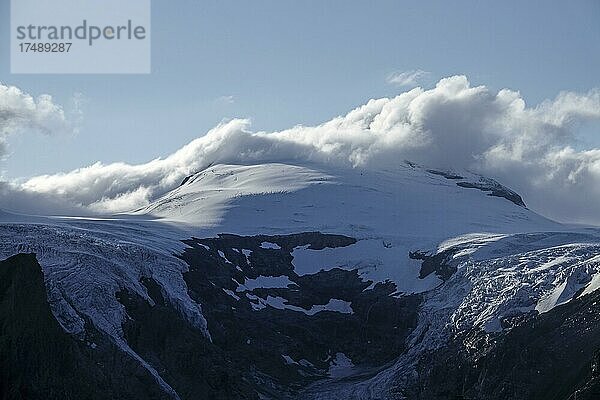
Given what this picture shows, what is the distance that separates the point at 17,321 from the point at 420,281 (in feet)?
310

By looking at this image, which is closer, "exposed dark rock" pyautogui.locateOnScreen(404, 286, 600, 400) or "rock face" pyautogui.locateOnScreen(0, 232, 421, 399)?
"rock face" pyautogui.locateOnScreen(0, 232, 421, 399)

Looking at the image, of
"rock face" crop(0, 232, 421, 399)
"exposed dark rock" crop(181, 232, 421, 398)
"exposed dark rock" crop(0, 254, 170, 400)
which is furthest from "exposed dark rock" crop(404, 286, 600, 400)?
"exposed dark rock" crop(0, 254, 170, 400)

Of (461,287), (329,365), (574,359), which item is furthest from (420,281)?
(574,359)

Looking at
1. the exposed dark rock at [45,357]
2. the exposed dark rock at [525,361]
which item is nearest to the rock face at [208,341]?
the exposed dark rock at [45,357]

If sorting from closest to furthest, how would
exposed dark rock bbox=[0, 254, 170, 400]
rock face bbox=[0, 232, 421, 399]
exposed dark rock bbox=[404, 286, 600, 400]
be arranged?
1. exposed dark rock bbox=[0, 254, 170, 400]
2. rock face bbox=[0, 232, 421, 399]
3. exposed dark rock bbox=[404, 286, 600, 400]

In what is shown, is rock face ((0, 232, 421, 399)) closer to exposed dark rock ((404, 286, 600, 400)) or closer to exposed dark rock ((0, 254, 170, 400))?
exposed dark rock ((0, 254, 170, 400))

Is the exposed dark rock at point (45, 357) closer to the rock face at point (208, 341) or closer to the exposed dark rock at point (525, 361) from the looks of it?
the rock face at point (208, 341)

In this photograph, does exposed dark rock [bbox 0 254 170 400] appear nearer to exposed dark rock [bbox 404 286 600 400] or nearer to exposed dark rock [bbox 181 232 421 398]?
exposed dark rock [bbox 181 232 421 398]

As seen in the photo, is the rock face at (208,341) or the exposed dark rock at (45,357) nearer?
the exposed dark rock at (45,357)

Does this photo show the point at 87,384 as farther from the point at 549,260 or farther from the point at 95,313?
the point at 549,260

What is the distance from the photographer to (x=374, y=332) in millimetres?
188375

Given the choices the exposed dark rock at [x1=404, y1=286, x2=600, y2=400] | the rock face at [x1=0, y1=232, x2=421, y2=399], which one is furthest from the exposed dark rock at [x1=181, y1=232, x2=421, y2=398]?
the exposed dark rock at [x1=404, y1=286, x2=600, y2=400]

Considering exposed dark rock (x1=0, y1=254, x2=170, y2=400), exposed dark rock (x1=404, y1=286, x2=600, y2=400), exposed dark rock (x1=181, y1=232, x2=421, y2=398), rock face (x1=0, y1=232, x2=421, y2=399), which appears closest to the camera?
exposed dark rock (x1=0, y1=254, x2=170, y2=400)

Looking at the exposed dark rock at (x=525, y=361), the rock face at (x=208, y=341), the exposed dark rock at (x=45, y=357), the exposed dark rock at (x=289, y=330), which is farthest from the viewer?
the exposed dark rock at (x=289, y=330)
